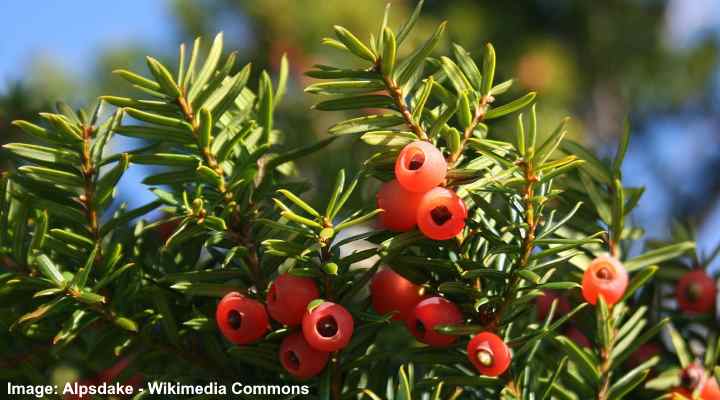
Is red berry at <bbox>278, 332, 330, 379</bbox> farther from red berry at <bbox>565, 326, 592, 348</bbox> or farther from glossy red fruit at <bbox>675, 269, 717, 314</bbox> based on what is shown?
glossy red fruit at <bbox>675, 269, 717, 314</bbox>

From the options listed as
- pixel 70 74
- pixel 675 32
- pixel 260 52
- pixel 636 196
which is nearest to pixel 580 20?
pixel 675 32

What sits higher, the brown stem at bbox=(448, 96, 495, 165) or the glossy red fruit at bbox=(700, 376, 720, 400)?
the brown stem at bbox=(448, 96, 495, 165)

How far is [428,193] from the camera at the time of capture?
0.55 metres

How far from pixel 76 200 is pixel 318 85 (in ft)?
0.72

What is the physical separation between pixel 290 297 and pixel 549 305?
29cm

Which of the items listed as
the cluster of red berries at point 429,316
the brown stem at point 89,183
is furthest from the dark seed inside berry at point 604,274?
the brown stem at point 89,183

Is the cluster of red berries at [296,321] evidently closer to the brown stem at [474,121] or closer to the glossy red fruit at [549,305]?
the brown stem at [474,121]

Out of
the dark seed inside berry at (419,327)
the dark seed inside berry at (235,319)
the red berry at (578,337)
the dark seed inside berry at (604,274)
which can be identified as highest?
the dark seed inside berry at (604,274)

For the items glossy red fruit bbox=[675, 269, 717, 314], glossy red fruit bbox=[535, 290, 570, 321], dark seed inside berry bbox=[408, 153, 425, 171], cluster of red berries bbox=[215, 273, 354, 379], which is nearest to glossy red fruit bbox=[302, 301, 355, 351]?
cluster of red berries bbox=[215, 273, 354, 379]

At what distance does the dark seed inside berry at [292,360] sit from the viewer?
58 cm

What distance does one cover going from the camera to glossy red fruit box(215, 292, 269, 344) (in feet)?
1.88

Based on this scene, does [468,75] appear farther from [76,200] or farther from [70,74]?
[70,74]

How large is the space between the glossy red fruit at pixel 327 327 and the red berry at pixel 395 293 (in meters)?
0.05

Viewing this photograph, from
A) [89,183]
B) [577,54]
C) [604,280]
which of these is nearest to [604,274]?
[604,280]
